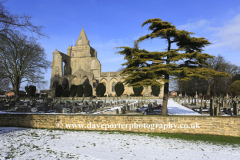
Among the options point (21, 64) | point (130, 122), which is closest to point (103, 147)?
point (130, 122)

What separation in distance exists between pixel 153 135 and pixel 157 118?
0.82m

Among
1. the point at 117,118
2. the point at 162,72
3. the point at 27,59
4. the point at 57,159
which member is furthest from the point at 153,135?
the point at 27,59

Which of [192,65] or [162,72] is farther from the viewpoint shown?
[192,65]

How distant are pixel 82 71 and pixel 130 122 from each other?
3489cm

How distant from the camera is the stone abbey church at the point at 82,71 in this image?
139 ft

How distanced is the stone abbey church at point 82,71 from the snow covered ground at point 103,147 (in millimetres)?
31734

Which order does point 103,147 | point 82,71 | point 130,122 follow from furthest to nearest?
1. point 82,71
2. point 130,122
3. point 103,147

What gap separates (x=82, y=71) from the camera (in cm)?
4238

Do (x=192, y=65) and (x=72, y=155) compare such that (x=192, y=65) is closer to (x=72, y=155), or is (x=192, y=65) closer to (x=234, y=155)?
(x=234, y=155)

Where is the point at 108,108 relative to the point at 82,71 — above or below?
below

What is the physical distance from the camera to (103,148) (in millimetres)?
6332

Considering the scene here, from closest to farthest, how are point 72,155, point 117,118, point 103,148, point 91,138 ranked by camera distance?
1. point 72,155
2. point 103,148
3. point 91,138
4. point 117,118

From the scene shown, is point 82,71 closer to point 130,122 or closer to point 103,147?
point 130,122

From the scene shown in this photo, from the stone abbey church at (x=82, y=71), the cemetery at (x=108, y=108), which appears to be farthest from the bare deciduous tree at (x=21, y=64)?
the stone abbey church at (x=82, y=71)
